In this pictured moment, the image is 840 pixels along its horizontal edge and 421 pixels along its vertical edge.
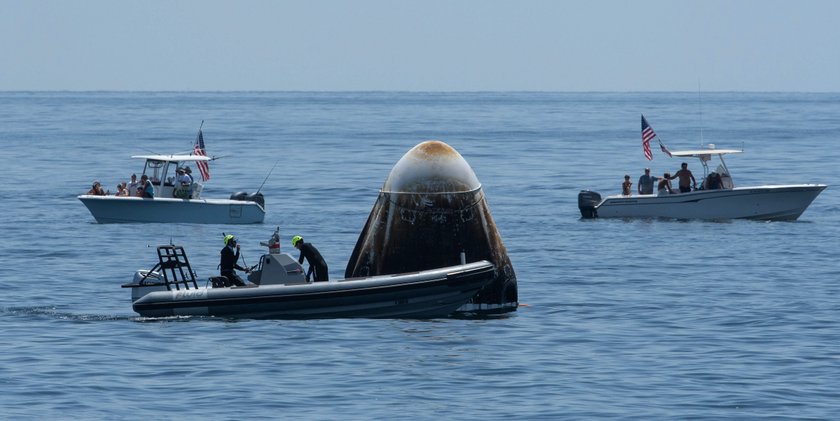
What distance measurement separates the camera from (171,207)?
48469mm

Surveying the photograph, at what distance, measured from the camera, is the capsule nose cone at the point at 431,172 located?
26.4m

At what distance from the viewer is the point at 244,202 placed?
48.9m

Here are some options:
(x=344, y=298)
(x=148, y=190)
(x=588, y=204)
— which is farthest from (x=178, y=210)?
(x=344, y=298)

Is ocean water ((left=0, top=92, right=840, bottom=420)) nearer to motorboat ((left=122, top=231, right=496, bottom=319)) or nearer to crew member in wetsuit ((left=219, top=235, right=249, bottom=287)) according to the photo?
motorboat ((left=122, top=231, right=496, bottom=319))

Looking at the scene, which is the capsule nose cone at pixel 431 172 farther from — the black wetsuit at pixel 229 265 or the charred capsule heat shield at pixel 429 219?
the black wetsuit at pixel 229 265

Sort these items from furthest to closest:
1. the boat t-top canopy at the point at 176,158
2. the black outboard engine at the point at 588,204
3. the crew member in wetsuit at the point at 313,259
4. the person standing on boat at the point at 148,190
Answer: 1. the black outboard engine at the point at 588,204
2. the person standing on boat at the point at 148,190
3. the boat t-top canopy at the point at 176,158
4. the crew member in wetsuit at the point at 313,259

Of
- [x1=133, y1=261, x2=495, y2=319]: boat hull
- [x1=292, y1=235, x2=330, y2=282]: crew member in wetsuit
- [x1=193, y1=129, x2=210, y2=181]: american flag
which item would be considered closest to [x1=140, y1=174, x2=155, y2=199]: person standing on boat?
[x1=193, y1=129, x2=210, y2=181]: american flag

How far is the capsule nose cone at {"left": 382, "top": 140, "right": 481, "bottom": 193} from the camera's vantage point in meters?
26.4

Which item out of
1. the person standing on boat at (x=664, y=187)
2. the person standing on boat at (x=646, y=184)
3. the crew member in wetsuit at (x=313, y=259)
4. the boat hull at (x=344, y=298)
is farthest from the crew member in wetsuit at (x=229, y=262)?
the person standing on boat at (x=646, y=184)

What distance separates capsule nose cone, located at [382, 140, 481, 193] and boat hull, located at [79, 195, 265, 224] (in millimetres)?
22903

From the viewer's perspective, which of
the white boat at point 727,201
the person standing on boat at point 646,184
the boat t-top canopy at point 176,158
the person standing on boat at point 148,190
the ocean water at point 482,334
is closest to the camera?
the ocean water at point 482,334

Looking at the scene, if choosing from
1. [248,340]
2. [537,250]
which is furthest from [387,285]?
[537,250]

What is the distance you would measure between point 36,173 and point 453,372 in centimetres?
5932

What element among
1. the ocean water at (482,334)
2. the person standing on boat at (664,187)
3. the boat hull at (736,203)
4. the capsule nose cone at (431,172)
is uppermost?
the capsule nose cone at (431,172)
